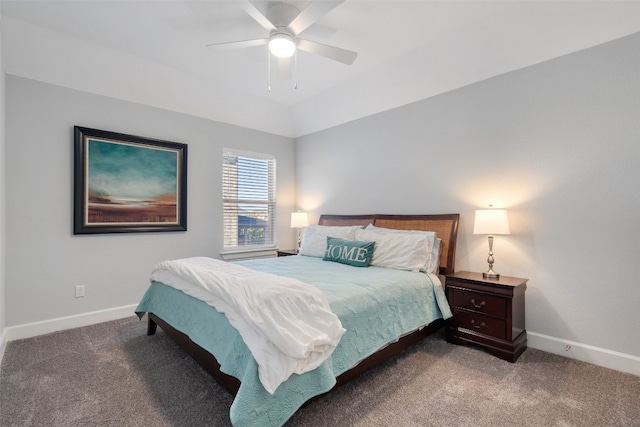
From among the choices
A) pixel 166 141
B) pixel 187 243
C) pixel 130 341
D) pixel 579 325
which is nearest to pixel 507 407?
pixel 579 325

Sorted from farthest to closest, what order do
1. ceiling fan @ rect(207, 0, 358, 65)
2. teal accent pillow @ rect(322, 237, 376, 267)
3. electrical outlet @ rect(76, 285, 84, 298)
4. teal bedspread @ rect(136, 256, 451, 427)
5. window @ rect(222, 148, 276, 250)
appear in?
1. window @ rect(222, 148, 276, 250)
2. electrical outlet @ rect(76, 285, 84, 298)
3. teal accent pillow @ rect(322, 237, 376, 267)
4. ceiling fan @ rect(207, 0, 358, 65)
5. teal bedspread @ rect(136, 256, 451, 427)

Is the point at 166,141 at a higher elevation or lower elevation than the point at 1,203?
higher

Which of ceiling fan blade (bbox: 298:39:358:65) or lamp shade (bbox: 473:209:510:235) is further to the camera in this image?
lamp shade (bbox: 473:209:510:235)

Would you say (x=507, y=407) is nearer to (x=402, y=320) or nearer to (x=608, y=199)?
(x=402, y=320)

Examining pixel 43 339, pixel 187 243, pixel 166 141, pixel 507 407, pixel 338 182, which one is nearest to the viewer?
pixel 507 407

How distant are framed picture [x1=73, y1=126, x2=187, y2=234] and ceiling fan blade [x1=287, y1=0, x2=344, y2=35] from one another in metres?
2.28

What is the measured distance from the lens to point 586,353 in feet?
7.84

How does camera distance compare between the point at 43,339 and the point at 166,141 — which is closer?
the point at 43,339

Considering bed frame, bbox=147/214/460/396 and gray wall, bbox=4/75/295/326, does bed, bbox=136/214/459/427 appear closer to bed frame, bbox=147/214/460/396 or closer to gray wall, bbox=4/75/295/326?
bed frame, bbox=147/214/460/396

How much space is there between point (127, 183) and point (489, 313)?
12.8 feet

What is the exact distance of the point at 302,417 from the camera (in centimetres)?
169

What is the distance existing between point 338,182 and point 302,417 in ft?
10.4

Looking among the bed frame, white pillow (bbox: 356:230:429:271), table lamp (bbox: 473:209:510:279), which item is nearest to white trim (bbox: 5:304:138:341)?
the bed frame

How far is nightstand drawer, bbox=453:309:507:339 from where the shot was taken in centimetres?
246
